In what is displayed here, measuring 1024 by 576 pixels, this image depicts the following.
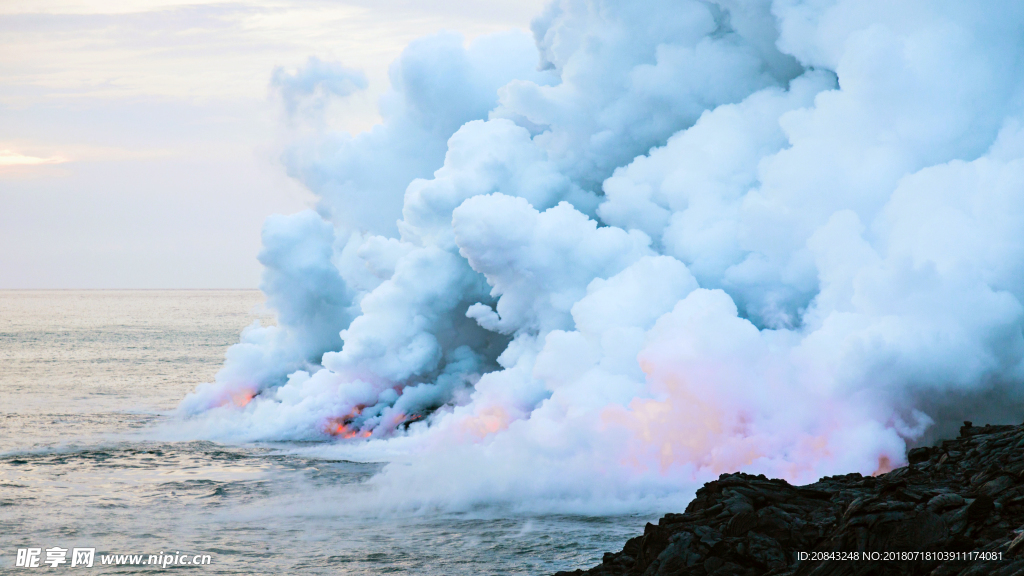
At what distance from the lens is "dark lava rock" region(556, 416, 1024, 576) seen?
706 inches

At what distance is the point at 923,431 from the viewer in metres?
35.5

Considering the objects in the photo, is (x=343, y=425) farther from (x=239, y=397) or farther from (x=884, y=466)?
(x=884, y=466)

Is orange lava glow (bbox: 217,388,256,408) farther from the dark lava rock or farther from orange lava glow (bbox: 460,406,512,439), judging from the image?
the dark lava rock

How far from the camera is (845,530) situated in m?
19.0

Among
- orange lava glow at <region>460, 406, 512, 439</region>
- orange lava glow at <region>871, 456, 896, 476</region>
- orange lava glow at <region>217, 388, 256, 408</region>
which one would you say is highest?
orange lava glow at <region>217, 388, 256, 408</region>

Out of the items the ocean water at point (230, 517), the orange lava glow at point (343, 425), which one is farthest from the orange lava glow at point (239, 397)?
the orange lava glow at point (343, 425)

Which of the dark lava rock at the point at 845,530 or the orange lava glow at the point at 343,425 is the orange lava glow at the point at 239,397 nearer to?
the orange lava glow at the point at 343,425

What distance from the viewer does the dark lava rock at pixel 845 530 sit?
1792 centimetres

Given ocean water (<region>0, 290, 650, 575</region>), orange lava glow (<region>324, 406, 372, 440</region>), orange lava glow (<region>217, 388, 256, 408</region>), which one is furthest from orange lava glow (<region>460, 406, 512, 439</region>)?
orange lava glow (<region>217, 388, 256, 408</region>)

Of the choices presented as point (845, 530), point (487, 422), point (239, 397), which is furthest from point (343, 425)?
point (845, 530)

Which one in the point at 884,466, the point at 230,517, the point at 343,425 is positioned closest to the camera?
the point at 884,466

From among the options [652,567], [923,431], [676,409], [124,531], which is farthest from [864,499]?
[124,531]

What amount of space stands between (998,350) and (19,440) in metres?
56.9

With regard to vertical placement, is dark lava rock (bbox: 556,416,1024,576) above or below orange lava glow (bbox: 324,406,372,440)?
below
